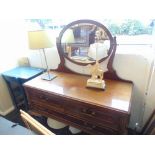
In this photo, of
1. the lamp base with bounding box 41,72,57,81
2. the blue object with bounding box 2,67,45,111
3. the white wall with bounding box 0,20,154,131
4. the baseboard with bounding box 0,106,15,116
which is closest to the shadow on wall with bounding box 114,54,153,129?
the white wall with bounding box 0,20,154,131

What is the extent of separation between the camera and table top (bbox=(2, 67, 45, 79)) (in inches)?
66.7

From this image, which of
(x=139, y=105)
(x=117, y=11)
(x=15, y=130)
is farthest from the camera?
(x=139, y=105)

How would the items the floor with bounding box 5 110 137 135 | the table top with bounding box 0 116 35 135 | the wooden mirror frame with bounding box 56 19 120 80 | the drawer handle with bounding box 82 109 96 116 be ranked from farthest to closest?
the floor with bounding box 5 110 137 135 < the wooden mirror frame with bounding box 56 19 120 80 < the drawer handle with bounding box 82 109 96 116 < the table top with bounding box 0 116 35 135

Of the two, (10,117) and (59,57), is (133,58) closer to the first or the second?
(59,57)

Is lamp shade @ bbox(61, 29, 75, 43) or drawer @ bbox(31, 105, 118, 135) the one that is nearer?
drawer @ bbox(31, 105, 118, 135)

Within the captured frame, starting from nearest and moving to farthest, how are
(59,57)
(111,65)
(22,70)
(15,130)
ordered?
(15,130) → (111,65) → (59,57) → (22,70)

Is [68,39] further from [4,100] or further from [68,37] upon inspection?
[4,100]

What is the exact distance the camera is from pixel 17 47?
6.34 feet

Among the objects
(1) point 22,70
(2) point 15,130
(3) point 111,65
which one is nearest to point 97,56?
(3) point 111,65

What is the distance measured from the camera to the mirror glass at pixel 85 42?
1306mm

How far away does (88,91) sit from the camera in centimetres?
123

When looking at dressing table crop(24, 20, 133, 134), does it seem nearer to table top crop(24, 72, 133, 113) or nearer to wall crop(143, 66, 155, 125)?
table top crop(24, 72, 133, 113)

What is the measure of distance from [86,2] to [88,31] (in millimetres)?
267

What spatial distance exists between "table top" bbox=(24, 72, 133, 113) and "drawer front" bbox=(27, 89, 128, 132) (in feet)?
0.13
